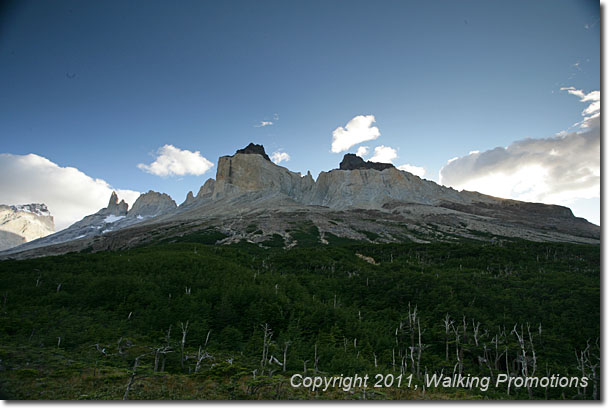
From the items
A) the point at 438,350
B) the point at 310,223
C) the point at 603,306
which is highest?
the point at 310,223

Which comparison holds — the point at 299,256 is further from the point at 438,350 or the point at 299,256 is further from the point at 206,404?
the point at 206,404

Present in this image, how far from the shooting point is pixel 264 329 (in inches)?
1128

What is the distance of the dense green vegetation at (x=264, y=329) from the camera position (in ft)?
46.0

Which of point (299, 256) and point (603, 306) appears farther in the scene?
point (299, 256)

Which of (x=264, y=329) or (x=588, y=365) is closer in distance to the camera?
(x=588, y=365)

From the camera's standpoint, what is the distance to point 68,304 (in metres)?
31.0

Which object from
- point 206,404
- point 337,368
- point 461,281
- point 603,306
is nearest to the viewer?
point 206,404

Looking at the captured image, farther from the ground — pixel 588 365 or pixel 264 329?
pixel 588 365

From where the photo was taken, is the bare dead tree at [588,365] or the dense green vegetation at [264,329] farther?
the bare dead tree at [588,365]

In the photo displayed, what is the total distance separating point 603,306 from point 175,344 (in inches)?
1040

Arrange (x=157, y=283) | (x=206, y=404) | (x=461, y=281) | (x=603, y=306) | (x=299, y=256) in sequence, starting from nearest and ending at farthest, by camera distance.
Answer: (x=206, y=404) → (x=603, y=306) → (x=157, y=283) → (x=461, y=281) → (x=299, y=256)

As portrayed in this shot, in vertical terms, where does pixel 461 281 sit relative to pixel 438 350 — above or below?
above

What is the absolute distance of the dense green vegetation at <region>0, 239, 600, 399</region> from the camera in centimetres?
1403

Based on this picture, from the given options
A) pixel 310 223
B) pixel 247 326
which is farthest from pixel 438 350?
pixel 310 223
